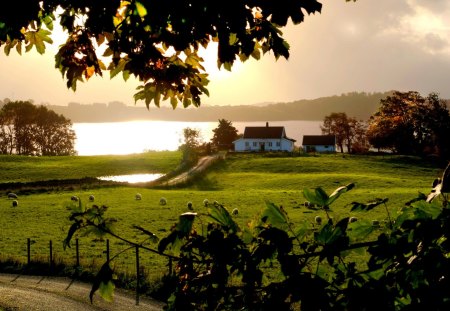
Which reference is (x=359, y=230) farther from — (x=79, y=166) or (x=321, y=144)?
(x=321, y=144)

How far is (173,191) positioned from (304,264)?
6325 cm

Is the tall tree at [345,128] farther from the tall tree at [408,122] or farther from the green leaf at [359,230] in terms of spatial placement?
the green leaf at [359,230]

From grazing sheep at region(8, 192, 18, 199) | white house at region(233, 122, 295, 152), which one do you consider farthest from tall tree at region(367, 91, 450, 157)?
grazing sheep at region(8, 192, 18, 199)

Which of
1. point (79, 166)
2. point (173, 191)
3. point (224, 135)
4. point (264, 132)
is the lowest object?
point (173, 191)

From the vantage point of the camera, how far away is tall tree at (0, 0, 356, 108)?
4246 millimetres

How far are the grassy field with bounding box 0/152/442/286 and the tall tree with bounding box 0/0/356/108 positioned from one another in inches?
351

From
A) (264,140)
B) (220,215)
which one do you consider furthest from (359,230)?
(264,140)

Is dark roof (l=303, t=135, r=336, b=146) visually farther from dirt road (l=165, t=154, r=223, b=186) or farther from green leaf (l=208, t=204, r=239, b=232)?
green leaf (l=208, t=204, r=239, b=232)

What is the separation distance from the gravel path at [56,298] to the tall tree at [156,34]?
1259cm

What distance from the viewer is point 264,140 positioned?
128625mm

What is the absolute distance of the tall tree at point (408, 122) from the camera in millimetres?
104688

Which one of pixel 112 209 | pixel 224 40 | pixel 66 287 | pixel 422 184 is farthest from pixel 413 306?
pixel 422 184

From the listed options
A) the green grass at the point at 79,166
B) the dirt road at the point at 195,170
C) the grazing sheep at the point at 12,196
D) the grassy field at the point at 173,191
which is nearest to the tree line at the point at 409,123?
the grassy field at the point at 173,191

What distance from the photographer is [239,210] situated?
160ft
